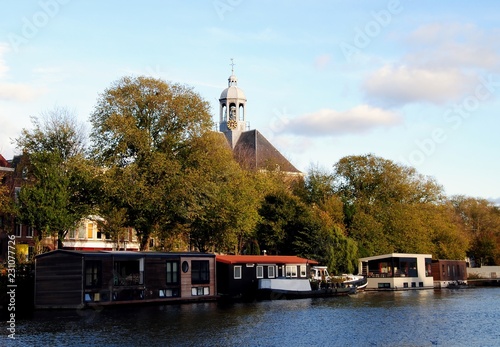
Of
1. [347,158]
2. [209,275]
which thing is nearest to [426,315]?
[209,275]

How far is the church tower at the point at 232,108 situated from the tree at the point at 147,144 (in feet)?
230

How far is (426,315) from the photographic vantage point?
48.9m

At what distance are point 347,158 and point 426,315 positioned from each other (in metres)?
56.9

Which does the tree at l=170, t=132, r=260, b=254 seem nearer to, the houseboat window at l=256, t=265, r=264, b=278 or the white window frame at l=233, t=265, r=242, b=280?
the houseboat window at l=256, t=265, r=264, b=278

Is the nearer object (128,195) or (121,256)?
(121,256)

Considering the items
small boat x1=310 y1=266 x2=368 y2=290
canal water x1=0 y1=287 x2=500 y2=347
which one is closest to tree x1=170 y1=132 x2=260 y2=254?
small boat x1=310 y1=266 x2=368 y2=290

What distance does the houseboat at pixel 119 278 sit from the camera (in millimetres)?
52656

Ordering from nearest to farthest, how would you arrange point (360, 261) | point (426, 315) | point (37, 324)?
1. point (37, 324)
2. point (426, 315)
3. point (360, 261)

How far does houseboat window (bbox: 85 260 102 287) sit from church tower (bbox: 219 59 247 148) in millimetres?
86105

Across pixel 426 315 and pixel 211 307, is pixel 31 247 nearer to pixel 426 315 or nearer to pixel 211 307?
pixel 211 307

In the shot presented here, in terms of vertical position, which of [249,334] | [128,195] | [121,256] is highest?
[128,195]

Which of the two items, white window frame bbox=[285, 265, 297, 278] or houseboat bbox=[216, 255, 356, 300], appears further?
white window frame bbox=[285, 265, 297, 278]

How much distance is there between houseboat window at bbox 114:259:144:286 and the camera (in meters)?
56.2

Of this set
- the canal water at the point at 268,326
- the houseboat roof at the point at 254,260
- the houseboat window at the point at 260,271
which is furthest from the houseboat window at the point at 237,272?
the canal water at the point at 268,326
